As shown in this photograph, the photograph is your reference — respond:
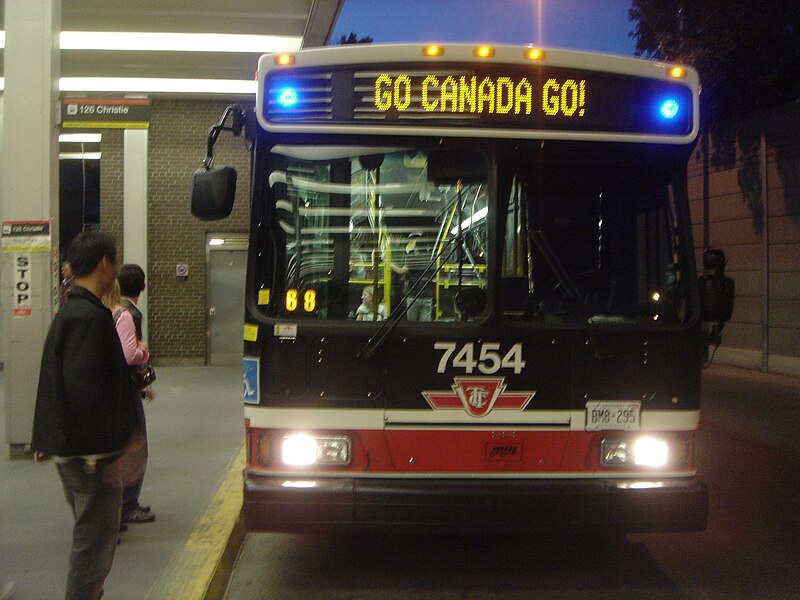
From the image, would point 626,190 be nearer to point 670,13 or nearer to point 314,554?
point 314,554

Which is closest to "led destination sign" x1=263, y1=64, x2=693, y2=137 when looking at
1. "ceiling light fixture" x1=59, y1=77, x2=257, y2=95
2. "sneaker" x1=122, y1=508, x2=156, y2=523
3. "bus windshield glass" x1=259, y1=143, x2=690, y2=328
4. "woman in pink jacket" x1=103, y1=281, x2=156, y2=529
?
"bus windshield glass" x1=259, y1=143, x2=690, y2=328

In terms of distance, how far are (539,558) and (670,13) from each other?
16.6 m

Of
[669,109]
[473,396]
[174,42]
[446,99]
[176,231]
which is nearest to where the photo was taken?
[473,396]

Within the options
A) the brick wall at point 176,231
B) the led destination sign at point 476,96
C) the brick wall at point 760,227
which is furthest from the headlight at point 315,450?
the brick wall at point 760,227

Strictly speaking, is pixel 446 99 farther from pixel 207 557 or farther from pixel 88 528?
pixel 207 557

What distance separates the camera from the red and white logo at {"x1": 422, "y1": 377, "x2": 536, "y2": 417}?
4.68 meters

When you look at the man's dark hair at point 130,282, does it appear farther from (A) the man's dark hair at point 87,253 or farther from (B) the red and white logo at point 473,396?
(B) the red and white logo at point 473,396

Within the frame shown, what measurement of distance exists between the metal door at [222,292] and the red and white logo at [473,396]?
1238 cm

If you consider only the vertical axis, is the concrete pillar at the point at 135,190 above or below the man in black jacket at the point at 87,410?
above

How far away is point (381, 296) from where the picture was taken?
4.73 metres

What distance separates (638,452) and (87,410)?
290 centimetres

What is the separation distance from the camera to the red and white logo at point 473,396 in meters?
4.68

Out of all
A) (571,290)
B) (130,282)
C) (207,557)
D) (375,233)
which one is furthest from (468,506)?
(130,282)

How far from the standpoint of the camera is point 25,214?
8.01 m
